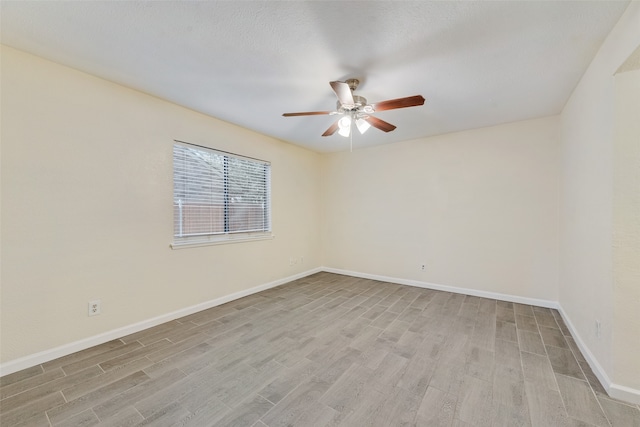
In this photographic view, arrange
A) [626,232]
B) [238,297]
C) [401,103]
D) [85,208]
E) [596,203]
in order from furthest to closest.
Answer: [238,297] < [85,208] < [401,103] < [596,203] < [626,232]

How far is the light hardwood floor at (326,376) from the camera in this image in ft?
5.01

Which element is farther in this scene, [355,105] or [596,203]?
[355,105]

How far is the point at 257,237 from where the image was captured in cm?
393

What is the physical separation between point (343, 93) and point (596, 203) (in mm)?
2188

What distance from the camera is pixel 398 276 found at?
4371 millimetres

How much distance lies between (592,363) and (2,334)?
15.0 ft

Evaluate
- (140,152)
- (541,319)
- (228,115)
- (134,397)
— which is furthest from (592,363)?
(140,152)

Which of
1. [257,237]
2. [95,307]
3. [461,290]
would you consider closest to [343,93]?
[257,237]

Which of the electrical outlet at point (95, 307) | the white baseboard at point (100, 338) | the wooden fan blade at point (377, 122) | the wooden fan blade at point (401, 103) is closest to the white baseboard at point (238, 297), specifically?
the white baseboard at point (100, 338)

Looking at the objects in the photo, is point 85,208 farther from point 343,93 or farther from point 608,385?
point 608,385

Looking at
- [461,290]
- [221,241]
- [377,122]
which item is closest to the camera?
[377,122]

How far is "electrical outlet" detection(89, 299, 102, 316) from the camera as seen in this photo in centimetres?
231

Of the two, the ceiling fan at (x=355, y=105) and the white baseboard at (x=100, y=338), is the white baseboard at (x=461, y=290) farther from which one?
the ceiling fan at (x=355, y=105)

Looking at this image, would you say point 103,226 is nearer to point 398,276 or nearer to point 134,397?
point 134,397
